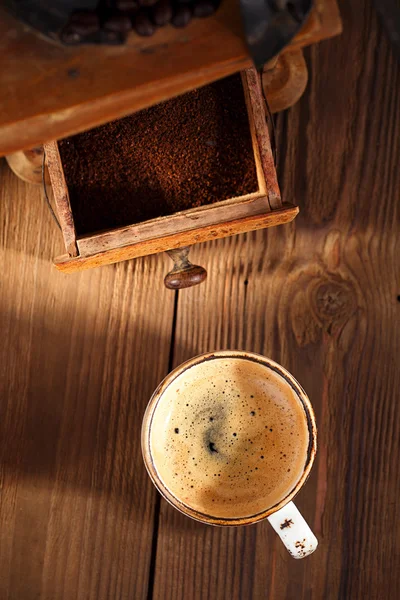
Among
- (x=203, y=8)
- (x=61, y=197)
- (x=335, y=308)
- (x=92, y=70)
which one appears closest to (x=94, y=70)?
(x=92, y=70)

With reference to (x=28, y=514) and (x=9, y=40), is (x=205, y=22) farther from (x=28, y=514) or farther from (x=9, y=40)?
(x=28, y=514)

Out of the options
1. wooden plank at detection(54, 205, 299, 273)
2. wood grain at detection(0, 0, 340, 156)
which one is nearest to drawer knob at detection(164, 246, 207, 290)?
wooden plank at detection(54, 205, 299, 273)

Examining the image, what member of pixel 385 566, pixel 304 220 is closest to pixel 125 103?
pixel 304 220

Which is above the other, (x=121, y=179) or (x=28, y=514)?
(x=121, y=179)

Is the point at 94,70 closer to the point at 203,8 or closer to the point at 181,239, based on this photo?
the point at 203,8

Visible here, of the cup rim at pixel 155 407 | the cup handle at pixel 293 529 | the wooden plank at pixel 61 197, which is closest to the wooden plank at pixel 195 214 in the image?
the wooden plank at pixel 61 197

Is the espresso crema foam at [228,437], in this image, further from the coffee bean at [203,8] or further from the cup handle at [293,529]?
the coffee bean at [203,8]
